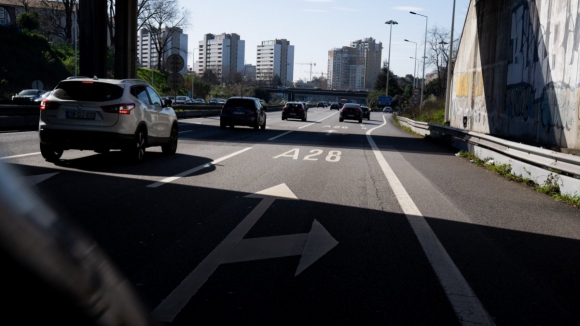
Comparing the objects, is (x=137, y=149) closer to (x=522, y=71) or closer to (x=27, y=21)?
(x=522, y=71)

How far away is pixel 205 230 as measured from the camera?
6703 millimetres

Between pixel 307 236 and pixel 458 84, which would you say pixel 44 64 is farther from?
pixel 307 236

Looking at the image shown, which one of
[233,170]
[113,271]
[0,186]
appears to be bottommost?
[233,170]

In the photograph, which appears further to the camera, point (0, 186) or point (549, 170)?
point (549, 170)

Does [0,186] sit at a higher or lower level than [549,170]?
higher

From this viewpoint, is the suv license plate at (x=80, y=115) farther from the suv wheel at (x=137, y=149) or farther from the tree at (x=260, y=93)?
the tree at (x=260, y=93)

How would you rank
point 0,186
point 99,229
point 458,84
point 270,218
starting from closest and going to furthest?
point 0,186
point 99,229
point 270,218
point 458,84

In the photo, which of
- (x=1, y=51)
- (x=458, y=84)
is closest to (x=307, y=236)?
(x=458, y=84)

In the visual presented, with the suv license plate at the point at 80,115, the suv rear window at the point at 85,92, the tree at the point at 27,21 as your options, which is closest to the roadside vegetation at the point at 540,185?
the suv rear window at the point at 85,92

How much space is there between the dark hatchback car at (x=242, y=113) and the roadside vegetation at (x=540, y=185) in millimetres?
14514

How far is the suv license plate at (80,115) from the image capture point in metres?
12.1

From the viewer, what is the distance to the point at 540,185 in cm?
1191

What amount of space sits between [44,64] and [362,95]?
111819 millimetres

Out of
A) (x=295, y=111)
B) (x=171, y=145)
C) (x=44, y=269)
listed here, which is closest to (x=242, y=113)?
(x=171, y=145)
